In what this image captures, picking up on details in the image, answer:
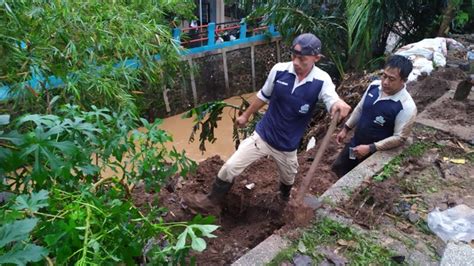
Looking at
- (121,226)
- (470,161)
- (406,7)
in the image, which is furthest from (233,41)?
(121,226)

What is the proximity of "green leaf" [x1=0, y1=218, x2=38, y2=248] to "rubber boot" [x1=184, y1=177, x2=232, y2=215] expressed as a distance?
2.04 metres

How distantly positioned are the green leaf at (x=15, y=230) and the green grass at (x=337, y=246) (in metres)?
1.58

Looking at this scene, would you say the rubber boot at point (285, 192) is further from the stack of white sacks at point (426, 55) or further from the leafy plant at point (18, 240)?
the stack of white sacks at point (426, 55)

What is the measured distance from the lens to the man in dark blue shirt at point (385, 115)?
3.21m

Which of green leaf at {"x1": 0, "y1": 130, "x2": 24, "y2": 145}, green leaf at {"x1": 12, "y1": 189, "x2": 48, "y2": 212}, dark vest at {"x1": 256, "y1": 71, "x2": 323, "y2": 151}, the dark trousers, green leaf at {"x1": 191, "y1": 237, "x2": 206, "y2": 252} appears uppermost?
green leaf at {"x1": 0, "y1": 130, "x2": 24, "y2": 145}

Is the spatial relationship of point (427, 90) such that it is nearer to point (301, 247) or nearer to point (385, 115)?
point (385, 115)

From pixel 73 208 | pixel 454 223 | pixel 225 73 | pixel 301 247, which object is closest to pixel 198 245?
pixel 73 208

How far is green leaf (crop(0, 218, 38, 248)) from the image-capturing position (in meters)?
1.13

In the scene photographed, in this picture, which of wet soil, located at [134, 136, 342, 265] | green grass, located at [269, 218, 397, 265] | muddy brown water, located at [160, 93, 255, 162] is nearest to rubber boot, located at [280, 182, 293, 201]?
wet soil, located at [134, 136, 342, 265]

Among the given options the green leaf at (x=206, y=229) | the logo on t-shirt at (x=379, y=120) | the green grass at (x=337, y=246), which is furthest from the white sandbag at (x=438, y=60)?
the green leaf at (x=206, y=229)

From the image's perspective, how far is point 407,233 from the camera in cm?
277

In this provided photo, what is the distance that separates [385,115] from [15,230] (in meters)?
2.88

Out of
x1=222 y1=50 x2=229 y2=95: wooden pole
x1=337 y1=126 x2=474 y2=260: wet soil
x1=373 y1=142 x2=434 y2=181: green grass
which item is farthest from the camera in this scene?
x1=222 y1=50 x2=229 y2=95: wooden pole

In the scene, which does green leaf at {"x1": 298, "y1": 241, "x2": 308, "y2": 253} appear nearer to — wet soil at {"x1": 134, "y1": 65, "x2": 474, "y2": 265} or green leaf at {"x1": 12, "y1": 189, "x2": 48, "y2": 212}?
wet soil at {"x1": 134, "y1": 65, "x2": 474, "y2": 265}
